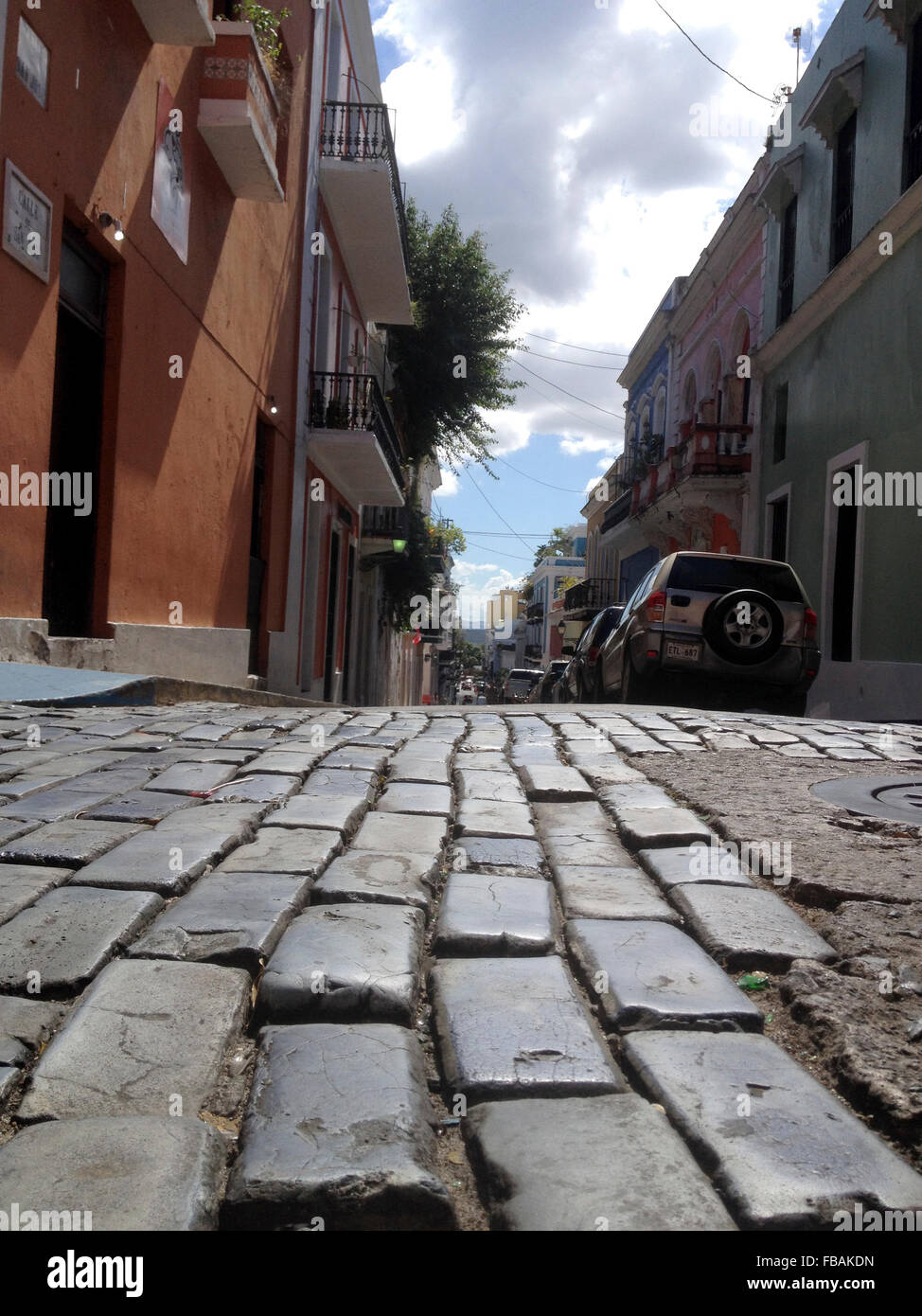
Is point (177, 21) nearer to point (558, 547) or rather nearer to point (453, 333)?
point (453, 333)

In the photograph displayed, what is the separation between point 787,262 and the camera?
18.4m

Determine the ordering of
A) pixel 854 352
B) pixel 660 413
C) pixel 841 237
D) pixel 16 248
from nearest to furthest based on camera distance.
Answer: pixel 16 248 < pixel 854 352 < pixel 841 237 < pixel 660 413

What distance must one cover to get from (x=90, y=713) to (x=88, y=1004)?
4.38m

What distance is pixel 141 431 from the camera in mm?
8125

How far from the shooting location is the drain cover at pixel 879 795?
13.1 ft

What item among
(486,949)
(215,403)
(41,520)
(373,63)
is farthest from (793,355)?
(486,949)

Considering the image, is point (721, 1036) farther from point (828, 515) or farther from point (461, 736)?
point (828, 515)

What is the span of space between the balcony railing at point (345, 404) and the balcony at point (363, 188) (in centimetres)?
253

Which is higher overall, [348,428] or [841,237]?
[841,237]

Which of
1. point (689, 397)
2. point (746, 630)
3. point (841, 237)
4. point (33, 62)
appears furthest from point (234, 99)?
point (689, 397)

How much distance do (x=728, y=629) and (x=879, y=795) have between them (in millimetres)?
4858

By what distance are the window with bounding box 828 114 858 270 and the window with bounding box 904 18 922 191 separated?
2227 mm

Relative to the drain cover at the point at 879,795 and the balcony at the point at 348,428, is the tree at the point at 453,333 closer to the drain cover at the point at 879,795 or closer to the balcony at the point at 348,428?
the balcony at the point at 348,428
